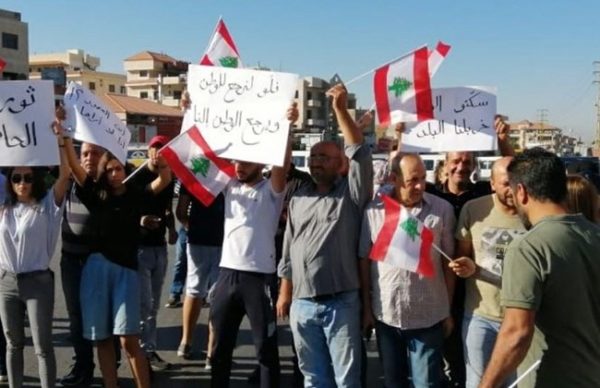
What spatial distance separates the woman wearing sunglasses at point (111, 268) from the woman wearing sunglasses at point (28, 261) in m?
0.23

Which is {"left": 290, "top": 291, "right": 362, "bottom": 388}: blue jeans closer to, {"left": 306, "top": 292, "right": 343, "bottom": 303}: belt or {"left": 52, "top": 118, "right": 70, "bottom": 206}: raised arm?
{"left": 306, "top": 292, "right": 343, "bottom": 303}: belt

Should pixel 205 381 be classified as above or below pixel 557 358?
below

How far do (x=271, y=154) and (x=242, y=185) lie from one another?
0.46 m

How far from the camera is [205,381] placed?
16.2 ft

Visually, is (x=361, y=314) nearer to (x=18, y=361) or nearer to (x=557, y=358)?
(x=557, y=358)

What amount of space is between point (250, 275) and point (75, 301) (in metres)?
1.55

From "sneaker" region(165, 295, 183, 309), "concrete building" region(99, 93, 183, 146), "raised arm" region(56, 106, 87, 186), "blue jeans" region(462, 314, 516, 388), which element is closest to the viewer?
"blue jeans" region(462, 314, 516, 388)

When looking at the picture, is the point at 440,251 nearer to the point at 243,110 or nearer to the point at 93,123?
the point at 243,110

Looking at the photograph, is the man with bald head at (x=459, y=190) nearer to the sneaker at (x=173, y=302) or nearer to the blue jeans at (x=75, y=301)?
the blue jeans at (x=75, y=301)

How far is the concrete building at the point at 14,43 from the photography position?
50.2 metres

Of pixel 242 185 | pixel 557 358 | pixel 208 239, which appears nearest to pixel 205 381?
pixel 208 239

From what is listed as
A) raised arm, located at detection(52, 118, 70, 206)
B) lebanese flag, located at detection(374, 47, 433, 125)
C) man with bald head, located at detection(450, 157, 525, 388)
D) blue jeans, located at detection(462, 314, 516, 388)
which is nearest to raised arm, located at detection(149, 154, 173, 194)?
raised arm, located at detection(52, 118, 70, 206)

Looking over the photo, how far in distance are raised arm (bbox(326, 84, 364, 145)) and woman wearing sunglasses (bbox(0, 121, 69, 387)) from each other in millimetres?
1898

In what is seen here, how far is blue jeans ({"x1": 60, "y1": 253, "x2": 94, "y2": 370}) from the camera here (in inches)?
181
